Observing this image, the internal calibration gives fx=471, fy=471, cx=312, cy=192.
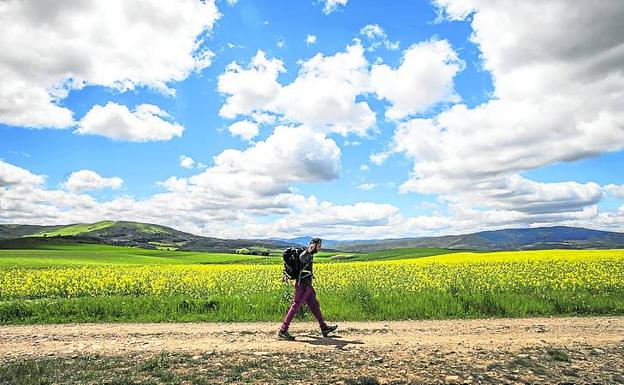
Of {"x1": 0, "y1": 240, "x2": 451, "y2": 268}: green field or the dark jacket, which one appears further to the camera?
{"x1": 0, "y1": 240, "x2": 451, "y2": 268}: green field

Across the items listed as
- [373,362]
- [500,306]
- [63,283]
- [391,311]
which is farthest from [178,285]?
Answer: [373,362]

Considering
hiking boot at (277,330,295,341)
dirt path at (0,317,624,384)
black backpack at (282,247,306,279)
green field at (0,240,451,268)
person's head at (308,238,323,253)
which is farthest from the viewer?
green field at (0,240,451,268)

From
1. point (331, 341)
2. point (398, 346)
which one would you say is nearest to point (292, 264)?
point (331, 341)

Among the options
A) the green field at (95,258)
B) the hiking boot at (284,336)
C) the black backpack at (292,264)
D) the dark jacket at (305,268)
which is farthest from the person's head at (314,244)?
the green field at (95,258)

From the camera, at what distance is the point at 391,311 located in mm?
15719

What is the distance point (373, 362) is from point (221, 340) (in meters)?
4.35

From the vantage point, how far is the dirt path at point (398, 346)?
8555 millimetres

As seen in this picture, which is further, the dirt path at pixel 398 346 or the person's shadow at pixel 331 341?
the person's shadow at pixel 331 341

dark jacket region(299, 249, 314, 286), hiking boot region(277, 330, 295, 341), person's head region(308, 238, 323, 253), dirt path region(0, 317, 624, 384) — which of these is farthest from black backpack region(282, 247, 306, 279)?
dirt path region(0, 317, 624, 384)

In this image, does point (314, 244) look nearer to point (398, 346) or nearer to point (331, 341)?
point (331, 341)

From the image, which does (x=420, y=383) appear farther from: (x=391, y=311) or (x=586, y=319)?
(x=586, y=319)

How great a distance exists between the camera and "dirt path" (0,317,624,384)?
8.55 m

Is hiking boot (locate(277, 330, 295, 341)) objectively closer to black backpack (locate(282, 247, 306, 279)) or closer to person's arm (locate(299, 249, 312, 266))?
black backpack (locate(282, 247, 306, 279))

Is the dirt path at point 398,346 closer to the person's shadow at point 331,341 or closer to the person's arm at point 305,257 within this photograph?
the person's shadow at point 331,341
